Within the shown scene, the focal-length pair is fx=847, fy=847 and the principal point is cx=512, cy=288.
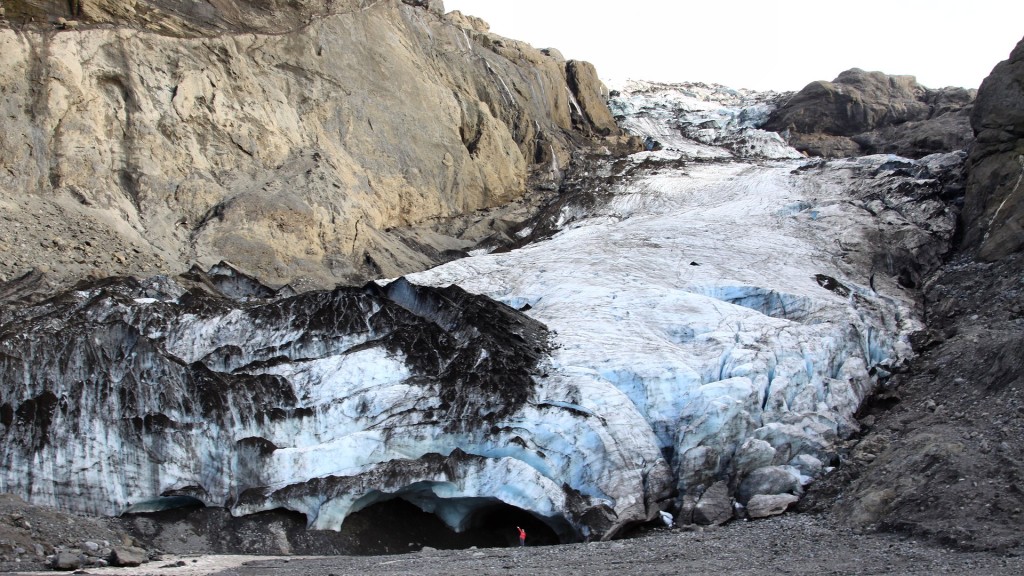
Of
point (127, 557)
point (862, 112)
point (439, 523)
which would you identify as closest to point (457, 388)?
point (439, 523)

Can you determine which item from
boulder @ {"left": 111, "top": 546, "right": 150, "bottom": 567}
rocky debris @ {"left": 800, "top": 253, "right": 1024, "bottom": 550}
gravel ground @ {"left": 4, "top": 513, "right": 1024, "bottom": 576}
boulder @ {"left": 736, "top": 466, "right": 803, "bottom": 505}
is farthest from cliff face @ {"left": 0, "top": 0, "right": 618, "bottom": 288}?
rocky debris @ {"left": 800, "top": 253, "right": 1024, "bottom": 550}

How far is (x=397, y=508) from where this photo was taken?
14.6 meters

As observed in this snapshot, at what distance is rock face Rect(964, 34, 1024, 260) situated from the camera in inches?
860

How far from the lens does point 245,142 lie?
944 inches

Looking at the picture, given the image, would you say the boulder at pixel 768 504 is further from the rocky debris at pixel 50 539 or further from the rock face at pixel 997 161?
the rock face at pixel 997 161

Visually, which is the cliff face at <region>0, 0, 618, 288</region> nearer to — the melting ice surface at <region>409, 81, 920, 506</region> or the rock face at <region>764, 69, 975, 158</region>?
the melting ice surface at <region>409, 81, 920, 506</region>

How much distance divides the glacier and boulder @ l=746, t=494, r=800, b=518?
45 cm

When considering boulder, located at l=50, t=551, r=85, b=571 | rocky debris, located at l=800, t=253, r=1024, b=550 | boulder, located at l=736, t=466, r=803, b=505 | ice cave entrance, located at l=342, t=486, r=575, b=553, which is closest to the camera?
boulder, located at l=50, t=551, r=85, b=571

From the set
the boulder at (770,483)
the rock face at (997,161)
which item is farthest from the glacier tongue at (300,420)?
the rock face at (997,161)

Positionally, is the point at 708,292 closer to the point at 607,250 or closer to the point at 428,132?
the point at 607,250

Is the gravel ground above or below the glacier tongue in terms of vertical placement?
below

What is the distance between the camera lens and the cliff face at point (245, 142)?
1961 centimetres

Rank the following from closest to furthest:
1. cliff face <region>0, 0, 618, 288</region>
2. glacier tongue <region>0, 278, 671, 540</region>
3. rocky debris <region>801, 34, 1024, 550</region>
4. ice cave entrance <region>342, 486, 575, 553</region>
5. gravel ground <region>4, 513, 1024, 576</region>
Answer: gravel ground <region>4, 513, 1024, 576</region>, rocky debris <region>801, 34, 1024, 550</region>, glacier tongue <region>0, 278, 671, 540</region>, ice cave entrance <region>342, 486, 575, 553</region>, cliff face <region>0, 0, 618, 288</region>

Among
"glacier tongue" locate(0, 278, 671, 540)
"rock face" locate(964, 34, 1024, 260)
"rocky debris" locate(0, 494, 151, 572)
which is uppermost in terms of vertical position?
"rock face" locate(964, 34, 1024, 260)
